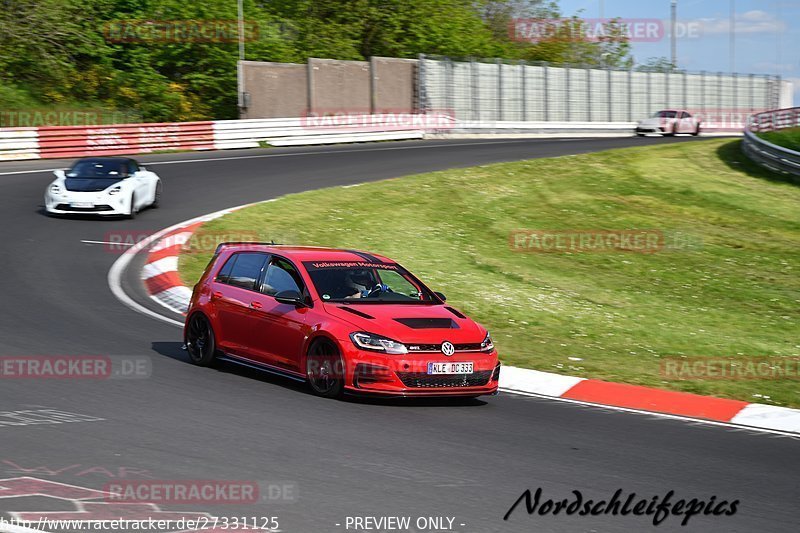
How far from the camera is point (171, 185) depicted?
2738cm

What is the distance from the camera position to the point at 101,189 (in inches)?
886

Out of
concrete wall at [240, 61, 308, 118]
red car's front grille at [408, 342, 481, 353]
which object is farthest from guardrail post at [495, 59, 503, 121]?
red car's front grille at [408, 342, 481, 353]

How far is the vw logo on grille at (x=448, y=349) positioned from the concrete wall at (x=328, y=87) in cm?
3496

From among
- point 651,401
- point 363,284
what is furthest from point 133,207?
point 651,401

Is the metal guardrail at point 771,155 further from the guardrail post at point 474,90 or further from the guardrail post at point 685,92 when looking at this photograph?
the guardrail post at point 685,92

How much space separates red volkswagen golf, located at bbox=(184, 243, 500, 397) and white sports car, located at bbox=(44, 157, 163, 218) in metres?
11.3

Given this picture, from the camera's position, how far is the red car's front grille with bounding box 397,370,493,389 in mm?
9531

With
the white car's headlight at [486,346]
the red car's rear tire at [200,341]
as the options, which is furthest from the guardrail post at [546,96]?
the white car's headlight at [486,346]

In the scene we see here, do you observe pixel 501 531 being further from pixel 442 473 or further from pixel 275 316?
pixel 275 316

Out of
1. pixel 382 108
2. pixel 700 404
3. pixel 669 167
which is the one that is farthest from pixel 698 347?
pixel 382 108

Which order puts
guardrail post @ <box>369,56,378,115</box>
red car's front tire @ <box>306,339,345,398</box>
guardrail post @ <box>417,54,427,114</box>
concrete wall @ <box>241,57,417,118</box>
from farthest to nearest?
guardrail post @ <box>417,54,427,114</box> < guardrail post @ <box>369,56,378,115</box> < concrete wall @ <box>241,57,417,118</box> < red car's front tire @ <box>306,339,345,398</box>

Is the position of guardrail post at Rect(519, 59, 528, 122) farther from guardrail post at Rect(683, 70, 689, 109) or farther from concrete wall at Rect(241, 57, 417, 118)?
guardrail post at Rect(683, 70, 689, 109)

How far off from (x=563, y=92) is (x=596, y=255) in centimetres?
3564

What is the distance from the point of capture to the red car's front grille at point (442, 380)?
31.3ft
